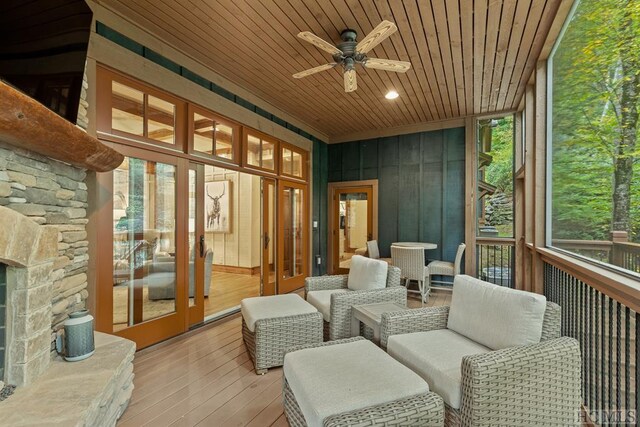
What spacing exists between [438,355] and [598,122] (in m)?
1.86

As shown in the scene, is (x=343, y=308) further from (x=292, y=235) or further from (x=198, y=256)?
(x=292, y=235)

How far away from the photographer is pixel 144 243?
9.94ft

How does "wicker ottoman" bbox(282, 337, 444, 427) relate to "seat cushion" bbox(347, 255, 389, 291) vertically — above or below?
below

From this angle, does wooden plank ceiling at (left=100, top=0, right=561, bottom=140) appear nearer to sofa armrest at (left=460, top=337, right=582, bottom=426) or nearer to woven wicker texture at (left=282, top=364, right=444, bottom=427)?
sofa armrest at (left=460, top=337, right=582, bottom=426)

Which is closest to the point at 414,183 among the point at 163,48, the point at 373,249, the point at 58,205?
the point at 373,249

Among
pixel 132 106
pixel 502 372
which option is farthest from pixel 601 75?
pixel 132 106

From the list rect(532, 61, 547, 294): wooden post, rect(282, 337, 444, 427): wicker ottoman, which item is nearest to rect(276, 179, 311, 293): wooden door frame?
rect(282, 337, 444, 427): wicker ottoman

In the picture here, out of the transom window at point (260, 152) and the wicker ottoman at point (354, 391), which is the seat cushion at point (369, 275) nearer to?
the wicker ottoman at point (354, 391)

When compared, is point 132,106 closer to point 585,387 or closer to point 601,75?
point 601,75

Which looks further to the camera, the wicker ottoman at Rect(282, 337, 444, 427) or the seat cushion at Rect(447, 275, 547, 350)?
the seat cushion at Rect(447, 275, 547, 350)

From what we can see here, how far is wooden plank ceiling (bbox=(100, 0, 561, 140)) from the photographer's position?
265 centimetres

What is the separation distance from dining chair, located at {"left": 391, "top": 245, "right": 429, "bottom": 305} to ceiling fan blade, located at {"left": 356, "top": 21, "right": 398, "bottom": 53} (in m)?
3.03

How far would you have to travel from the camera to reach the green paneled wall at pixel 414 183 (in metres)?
5.64

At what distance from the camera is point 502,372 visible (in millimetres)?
1486
